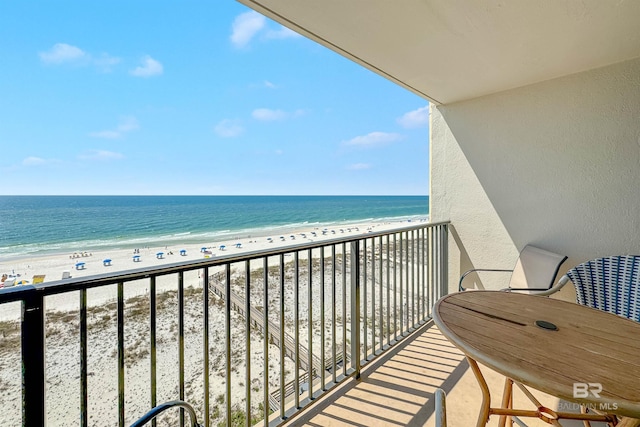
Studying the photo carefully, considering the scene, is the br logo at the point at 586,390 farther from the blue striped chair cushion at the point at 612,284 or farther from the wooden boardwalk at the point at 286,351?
the wooden boardwalk at the point at 286,351

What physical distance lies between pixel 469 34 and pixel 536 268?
194 cm

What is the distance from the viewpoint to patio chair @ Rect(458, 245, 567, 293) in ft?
7.29

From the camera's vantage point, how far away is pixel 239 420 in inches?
117

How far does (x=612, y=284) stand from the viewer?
68.2 inches

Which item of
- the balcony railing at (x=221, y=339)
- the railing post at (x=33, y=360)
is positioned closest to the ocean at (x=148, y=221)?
the balcony railing at (x=221, y=339)

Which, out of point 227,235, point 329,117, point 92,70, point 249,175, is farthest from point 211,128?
point 227,235

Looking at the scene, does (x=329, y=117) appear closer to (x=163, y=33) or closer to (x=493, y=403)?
(x=163, y=33)

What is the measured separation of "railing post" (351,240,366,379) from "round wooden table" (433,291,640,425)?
2.31 ft

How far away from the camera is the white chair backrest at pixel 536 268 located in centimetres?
223

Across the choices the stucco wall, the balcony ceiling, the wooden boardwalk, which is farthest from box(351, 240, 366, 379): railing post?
the stucco wall

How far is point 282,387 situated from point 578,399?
1.33m

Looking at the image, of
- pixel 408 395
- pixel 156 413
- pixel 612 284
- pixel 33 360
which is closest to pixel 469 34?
pixel 612 284

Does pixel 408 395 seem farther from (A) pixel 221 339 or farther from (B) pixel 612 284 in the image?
(A) pixel 221 339

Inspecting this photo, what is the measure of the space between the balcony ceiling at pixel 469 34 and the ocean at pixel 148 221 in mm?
16670
